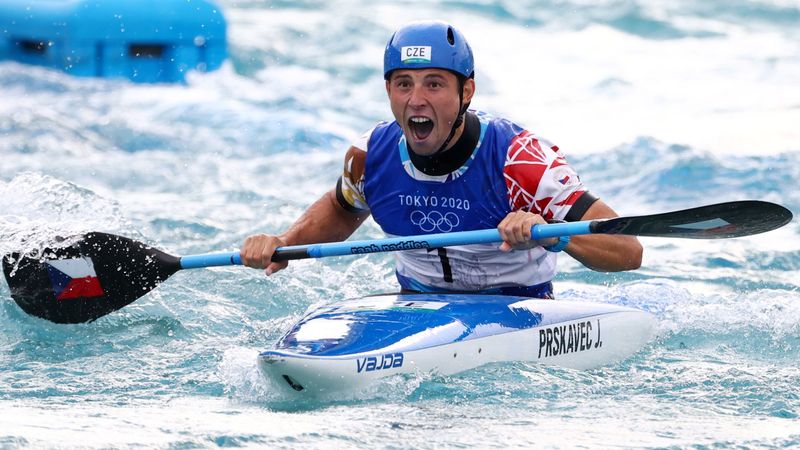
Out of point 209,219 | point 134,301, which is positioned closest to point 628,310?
point 134,301

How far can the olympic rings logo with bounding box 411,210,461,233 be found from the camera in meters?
4.80

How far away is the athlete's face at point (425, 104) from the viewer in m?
4.57

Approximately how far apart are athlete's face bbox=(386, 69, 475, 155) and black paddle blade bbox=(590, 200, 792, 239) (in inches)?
27.6

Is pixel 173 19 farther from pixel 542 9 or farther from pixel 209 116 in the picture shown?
pixel 542 9

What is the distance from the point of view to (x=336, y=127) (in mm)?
12180

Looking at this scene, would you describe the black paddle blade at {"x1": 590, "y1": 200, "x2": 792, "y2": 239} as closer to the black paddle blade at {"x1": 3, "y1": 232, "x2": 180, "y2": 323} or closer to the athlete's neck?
the athlete's neck

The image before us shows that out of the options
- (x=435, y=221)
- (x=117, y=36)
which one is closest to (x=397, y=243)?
(x=435, y=221)

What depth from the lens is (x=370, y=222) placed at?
27.3ft

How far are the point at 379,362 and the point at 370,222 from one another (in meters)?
4.06

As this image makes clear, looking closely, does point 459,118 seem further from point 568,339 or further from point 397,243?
point 568,339

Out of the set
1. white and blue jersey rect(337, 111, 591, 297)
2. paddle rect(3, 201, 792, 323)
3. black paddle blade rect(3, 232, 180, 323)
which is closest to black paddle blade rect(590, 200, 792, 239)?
white and blue jersey rect(337, 111, 591, 297)

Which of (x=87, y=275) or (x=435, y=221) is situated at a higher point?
(x=435, y=221)

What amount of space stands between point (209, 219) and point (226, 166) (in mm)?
2039

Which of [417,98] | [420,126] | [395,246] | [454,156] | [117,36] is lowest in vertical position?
[395,246]
